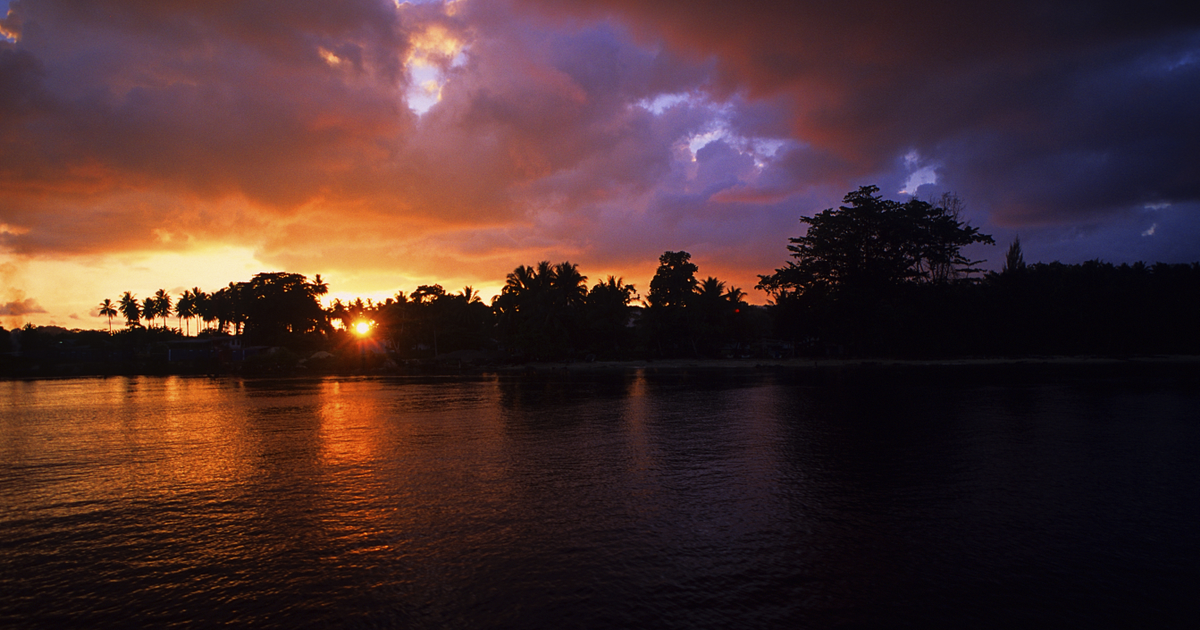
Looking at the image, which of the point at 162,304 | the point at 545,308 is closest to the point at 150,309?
the point at 162,304

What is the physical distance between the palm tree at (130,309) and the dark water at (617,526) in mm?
143202

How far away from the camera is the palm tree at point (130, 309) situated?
13588 cm

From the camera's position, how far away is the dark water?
7562 mm

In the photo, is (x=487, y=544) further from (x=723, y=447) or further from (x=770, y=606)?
(x=723, y=447)

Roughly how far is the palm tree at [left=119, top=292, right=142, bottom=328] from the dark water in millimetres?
143202

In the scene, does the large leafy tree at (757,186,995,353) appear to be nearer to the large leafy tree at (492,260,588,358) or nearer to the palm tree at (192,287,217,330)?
the large leafy tree at (492,260,588,358)

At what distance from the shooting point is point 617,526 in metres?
10.6

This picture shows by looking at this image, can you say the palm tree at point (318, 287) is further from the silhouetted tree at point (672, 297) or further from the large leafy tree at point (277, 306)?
the silhouetted tree at point (672, 297)

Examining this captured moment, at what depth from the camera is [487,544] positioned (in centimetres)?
973

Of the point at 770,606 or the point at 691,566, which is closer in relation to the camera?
the point at 770,606

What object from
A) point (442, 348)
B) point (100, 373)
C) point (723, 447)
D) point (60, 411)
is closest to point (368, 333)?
point (442, 348)

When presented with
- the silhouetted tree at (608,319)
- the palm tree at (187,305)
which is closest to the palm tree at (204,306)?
the palm tree at (187,305)

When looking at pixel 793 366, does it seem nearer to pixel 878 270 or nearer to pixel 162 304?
pixel 878 270

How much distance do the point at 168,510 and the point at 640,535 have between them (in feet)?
32.8
